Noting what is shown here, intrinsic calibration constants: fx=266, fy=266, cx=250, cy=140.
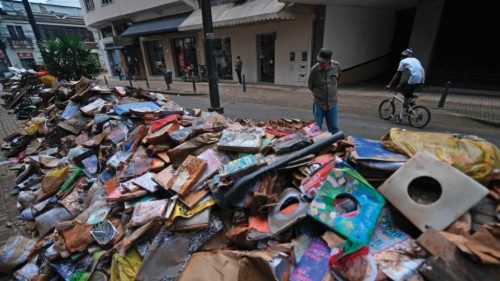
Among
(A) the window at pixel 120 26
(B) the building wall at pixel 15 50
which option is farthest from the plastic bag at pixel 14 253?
(B) the building wall at pixel 15 50

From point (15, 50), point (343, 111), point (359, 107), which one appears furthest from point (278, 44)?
point (15, 50)

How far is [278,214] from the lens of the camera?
2.32 m

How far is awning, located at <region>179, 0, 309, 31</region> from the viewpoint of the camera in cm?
1167

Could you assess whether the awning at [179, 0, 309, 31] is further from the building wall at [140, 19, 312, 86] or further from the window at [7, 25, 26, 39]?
the window at [7, 25, 26, 39]

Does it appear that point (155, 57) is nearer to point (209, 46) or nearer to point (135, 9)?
point (135, 9)

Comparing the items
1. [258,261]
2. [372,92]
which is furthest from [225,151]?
[372,92]

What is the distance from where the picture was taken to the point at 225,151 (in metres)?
3.24

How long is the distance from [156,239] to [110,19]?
2693 centimetres

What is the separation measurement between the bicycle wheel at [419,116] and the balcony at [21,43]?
156ft

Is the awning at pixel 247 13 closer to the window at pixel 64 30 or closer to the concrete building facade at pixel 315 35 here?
the concrete building facade at pixel 315 35

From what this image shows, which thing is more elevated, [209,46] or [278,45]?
[209,46]

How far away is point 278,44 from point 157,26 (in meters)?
9.96

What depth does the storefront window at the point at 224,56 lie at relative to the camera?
16656 millimetres

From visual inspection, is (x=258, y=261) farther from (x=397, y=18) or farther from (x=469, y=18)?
(x=397, y=18)
